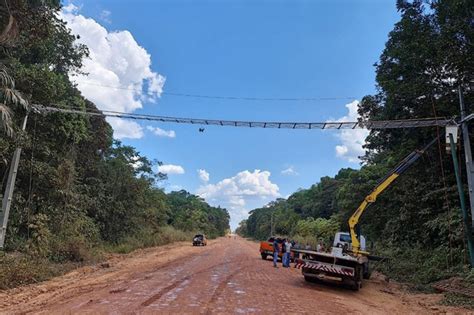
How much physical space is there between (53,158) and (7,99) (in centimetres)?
828

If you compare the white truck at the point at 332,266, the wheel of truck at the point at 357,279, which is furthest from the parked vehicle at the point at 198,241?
the wheel of truck at the point at 357,279

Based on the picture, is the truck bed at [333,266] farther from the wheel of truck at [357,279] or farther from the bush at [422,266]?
the bush at [422,266]

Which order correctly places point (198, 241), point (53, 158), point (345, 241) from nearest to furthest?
point (345, 241)
point (53, 158)
point (198, 241)

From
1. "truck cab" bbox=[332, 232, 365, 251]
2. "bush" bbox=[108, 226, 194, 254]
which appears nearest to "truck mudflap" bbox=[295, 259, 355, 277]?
"truck cab" bbox=[332, 232, 365, 251]

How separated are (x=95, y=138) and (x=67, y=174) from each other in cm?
875

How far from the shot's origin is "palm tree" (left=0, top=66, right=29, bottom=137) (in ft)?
50.6

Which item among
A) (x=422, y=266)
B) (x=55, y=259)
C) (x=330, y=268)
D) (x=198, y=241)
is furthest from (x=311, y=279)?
(x=198, y=241)

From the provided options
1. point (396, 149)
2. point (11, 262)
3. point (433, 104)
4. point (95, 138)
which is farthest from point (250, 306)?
point (95, 138)

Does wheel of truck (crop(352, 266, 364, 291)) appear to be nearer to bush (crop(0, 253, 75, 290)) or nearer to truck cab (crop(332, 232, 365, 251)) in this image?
truck cab (crop(332, 232, 365, 251))

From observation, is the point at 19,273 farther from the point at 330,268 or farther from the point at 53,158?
the point at 53,158

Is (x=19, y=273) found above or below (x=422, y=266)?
below

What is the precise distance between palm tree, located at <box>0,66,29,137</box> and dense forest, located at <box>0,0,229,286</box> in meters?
0.04

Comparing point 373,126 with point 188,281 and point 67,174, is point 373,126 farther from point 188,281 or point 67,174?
point 67,174

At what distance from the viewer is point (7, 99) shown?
16594mm
